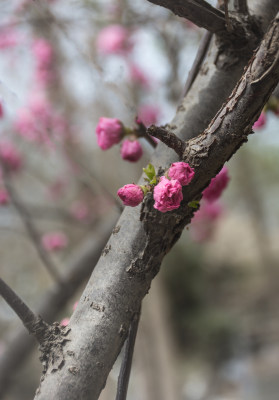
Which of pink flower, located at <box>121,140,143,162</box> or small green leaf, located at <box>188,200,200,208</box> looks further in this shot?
pink flower, located at <box>121,140,143,162</box>

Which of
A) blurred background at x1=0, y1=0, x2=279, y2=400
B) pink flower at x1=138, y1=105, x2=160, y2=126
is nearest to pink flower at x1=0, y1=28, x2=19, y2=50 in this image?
blurred background at x1=0, y1=0, x2=279, y2=400

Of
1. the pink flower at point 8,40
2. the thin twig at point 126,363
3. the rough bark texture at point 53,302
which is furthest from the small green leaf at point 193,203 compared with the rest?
the pink flower at point 8,40

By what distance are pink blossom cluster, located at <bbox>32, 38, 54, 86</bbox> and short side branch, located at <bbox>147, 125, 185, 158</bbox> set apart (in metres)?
2.57

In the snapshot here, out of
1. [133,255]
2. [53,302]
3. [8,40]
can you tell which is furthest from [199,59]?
[8,40]

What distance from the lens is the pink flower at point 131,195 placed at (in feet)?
1.88

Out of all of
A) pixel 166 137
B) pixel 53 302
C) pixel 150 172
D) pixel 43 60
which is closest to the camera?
pixel 166 137

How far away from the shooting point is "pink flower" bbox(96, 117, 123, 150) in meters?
0.85

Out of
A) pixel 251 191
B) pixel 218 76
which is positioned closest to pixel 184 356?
pixel 251 191

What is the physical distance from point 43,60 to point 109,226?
5.61ft

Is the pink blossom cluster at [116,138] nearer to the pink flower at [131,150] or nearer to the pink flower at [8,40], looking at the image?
the pink flower at [131,150]

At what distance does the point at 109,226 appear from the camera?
81.3 inches

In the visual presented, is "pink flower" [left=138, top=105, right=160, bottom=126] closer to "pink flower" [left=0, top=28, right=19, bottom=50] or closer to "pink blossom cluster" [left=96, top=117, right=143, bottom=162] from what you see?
"pink flower" [left=0, top=28, right=19, bottom=50]

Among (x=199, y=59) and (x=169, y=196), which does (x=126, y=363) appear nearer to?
(x=169, y=196)

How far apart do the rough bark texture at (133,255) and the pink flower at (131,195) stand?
0.04 feet
